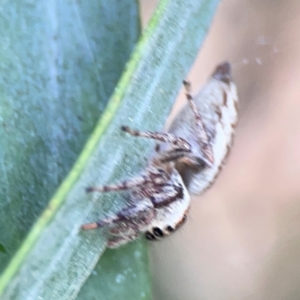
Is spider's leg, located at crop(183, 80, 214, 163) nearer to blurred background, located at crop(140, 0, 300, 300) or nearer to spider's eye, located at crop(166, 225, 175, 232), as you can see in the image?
spider's eye, located at crop(166, 225, 175, 232)

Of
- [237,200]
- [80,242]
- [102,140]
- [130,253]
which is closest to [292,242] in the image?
[237,200]

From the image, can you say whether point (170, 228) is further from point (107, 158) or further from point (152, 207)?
point (107, 158)

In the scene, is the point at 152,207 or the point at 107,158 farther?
the point at 152,207

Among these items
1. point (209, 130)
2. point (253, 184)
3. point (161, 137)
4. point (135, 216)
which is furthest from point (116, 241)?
point (253, 184)

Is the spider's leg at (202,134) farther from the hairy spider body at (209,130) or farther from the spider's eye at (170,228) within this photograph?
the spider's eye at (170,228)

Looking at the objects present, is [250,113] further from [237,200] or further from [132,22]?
[132,22]

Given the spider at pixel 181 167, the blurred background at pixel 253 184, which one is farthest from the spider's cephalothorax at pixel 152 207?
the blurred background at pixel 253 184
